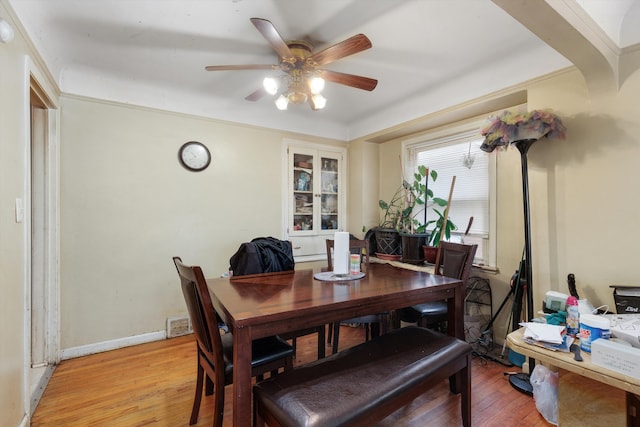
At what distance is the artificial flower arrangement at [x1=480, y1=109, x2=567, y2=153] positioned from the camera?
1.92 metres

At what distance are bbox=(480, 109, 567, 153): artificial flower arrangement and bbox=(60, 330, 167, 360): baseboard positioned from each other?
11.2 feet

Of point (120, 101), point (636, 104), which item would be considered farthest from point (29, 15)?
point (636, 104)

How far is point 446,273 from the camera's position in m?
2.40

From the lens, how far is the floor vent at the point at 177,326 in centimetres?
288

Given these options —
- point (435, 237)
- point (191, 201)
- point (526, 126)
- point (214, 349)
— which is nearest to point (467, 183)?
point (435, 237)

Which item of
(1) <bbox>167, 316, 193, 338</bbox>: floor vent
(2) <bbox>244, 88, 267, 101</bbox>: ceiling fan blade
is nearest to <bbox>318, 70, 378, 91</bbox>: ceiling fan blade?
(2) <bbox>244, 88, 267, 101</bbox>: ceiling fan blade

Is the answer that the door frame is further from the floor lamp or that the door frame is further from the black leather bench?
the floor lamp

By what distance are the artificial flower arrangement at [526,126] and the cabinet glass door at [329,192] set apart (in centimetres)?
221

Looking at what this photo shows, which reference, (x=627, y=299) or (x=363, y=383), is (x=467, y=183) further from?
(x=363, y=383)

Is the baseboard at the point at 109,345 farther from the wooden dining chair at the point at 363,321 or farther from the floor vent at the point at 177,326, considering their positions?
the wooden dining chair at the point at 363,321

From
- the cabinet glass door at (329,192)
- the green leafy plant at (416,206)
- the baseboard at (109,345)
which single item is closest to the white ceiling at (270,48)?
the green leafy plant at (416,206)

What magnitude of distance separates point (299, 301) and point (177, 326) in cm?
215

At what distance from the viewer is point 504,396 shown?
1948 mm

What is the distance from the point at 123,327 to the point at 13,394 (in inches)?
49.0
